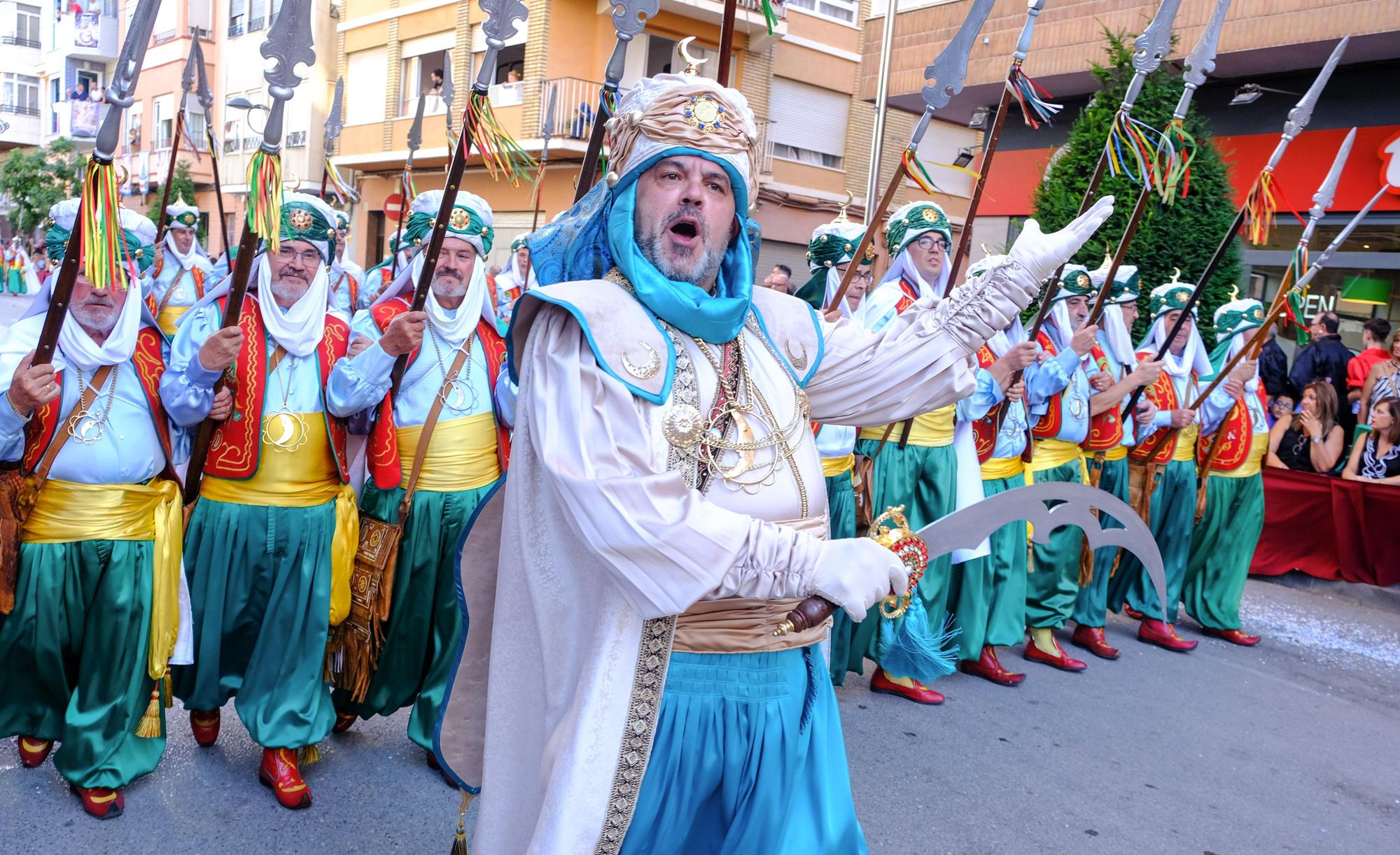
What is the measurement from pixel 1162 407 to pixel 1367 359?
3.88 meters

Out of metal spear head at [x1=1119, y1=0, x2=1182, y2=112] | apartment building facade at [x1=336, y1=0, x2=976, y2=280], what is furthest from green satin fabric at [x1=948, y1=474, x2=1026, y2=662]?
apartment building facade at [x1=336, y1=0, x2=976, y2=280]

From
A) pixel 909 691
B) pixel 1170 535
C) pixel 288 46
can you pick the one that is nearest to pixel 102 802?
Answer: pixel 288 46

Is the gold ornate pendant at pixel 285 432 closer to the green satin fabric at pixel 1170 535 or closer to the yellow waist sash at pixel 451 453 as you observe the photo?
the yellow waist sash at pixel 451 453

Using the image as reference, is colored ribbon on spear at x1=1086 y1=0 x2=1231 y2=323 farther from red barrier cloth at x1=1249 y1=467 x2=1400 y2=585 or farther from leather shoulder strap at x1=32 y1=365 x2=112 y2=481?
red barrier cloth at x1=1249 y1=467 x2=1400 y2=585

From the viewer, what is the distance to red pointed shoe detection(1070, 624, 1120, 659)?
638 cm

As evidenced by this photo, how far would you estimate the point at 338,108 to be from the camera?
24.4ft

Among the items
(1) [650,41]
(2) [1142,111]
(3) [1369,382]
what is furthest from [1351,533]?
(1) [650,41]

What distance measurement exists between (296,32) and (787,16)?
66.1ft

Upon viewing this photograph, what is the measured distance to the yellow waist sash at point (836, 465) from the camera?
5078 mm

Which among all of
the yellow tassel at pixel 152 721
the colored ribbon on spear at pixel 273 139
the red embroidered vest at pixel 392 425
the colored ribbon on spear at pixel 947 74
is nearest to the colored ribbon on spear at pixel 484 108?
the colored ribbon on spear at pixel 273 139

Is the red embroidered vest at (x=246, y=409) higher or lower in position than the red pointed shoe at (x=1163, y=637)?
higher

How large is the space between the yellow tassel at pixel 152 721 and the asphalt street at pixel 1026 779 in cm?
23

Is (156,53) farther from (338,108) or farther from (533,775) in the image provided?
(533,775)

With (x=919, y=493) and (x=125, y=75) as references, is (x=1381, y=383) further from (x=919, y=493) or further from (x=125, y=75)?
(x=125, y=75)
